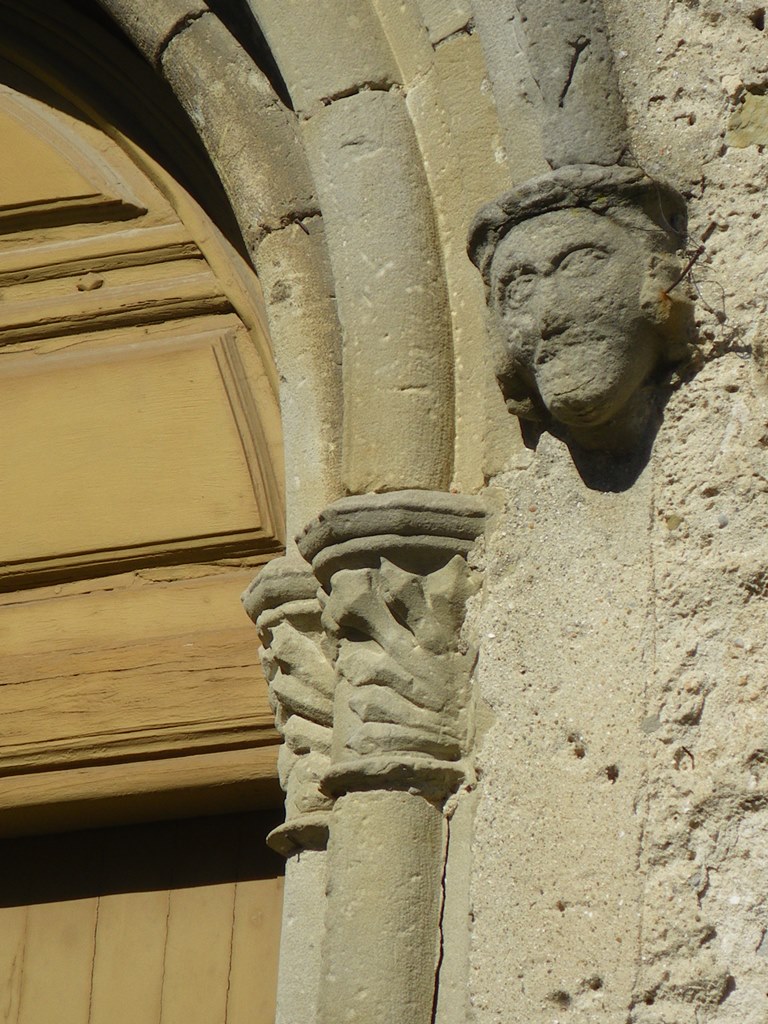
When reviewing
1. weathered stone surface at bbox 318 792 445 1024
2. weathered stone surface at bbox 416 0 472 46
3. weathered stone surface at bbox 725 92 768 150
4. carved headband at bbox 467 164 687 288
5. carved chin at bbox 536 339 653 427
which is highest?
weathered stone surface at bbox 416 0 472 46

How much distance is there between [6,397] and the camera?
2412 mm

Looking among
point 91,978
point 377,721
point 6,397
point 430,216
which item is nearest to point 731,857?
point 377,721

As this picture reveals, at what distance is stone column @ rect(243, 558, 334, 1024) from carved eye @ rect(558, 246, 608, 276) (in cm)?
50

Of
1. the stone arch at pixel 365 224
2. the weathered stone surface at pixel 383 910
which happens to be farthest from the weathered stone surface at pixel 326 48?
the weathered stone surface at pixel 383 910

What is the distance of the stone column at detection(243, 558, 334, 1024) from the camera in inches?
68.0

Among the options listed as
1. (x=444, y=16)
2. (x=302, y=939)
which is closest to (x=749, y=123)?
(x=444, y=16)

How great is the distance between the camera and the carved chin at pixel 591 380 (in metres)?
1.51

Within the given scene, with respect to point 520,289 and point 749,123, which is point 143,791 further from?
point 749,123

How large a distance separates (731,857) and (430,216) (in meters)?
0.80

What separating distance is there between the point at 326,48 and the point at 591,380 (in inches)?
25.3

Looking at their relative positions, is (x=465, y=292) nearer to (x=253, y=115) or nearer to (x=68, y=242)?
(x=253, y=115)

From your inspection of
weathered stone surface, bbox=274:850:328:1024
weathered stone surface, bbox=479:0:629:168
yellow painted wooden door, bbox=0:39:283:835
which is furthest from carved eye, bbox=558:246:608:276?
yellow painted wooden door, bbox=0:39:283:835

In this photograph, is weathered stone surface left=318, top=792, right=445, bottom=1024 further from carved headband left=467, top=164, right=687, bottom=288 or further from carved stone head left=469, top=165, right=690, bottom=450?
carved headband left=467, top=164, right=687, bottom=288

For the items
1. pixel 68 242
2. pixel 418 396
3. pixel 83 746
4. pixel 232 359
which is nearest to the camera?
pixel 418 396
